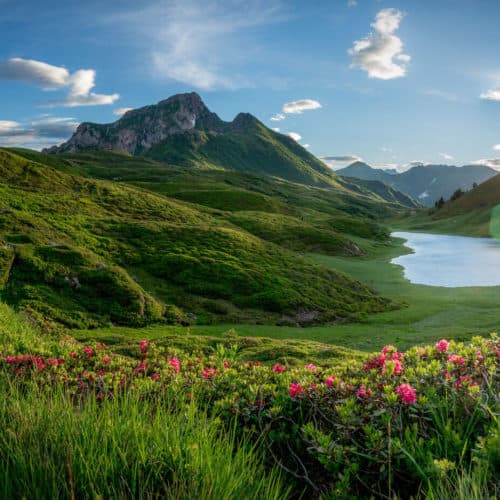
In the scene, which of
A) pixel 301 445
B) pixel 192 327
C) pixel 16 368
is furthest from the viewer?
pixel 192 327

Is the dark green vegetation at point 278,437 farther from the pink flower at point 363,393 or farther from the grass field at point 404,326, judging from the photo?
the grass field at point 404,326

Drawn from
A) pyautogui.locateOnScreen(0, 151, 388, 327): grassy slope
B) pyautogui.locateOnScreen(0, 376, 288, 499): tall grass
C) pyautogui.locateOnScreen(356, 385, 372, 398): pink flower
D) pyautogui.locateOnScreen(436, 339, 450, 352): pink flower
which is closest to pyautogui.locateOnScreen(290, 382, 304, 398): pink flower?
pyautogui.locateOnScreen(356, 385, 372, 398): pink flower

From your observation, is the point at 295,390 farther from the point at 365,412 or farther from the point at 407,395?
the point at 407,395

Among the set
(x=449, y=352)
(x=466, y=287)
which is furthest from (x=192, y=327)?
(x=466, y=287)

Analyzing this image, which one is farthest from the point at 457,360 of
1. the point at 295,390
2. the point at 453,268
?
the point at 453,268

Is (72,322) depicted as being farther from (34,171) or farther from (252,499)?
(34,171)

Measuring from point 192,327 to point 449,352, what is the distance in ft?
84.8

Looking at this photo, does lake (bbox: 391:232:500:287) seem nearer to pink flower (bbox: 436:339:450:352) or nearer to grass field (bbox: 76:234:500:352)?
grass field (bbox: 76:234:500:352)

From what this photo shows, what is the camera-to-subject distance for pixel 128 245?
46.8 m

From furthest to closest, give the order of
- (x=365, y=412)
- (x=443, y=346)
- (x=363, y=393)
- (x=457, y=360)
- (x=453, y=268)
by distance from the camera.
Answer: (x=453, y=268), (x=443, y=346), (x=457, y=360), (x=363, y=393), (x=365, y=412)

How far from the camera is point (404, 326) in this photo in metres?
37.3

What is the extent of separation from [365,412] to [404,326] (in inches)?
1344

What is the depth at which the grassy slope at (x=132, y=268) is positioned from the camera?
3072 centimetres

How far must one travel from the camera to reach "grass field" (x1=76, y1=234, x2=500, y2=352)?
93.7ft
